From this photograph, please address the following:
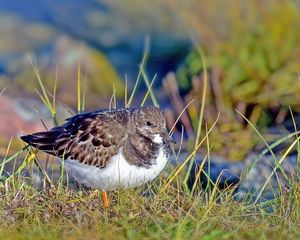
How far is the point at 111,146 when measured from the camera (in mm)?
7676

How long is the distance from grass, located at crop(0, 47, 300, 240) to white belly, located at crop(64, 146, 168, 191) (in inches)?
3.5

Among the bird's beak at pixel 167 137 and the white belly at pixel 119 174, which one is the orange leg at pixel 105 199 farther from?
the bird's beak at pixel 167 137

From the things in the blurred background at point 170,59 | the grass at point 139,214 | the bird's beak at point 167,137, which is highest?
the bird's beak at point 167,137

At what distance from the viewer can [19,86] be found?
13484 millimetres

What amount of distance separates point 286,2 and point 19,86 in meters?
3.56

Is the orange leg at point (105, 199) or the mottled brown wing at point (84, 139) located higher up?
the mottled brown wing at point (84, 139)

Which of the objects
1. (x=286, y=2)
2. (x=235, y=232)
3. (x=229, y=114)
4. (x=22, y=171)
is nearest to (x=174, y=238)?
(x=235, y=232)

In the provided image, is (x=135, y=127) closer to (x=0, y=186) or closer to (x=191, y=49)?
(x=0, y=186)

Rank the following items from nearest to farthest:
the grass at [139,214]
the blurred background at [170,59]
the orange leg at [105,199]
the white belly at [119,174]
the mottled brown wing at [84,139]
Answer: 1. the grass at [139,214]
2. the orange leg at [105,199]
3. the white belly at [119,174]
4. the mottled brown wing at [84,139]
5. the blurred background at [170,59]

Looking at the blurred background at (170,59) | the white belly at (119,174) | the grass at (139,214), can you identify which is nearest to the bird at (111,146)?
the white belly at (119,174)

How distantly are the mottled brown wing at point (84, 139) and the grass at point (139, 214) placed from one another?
18 cm

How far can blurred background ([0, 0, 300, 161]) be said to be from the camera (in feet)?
37.9

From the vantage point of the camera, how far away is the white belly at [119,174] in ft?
24.5

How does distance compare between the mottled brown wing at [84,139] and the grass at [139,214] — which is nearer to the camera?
the grass at [139,214]
